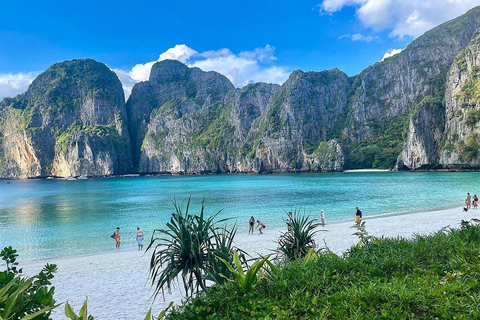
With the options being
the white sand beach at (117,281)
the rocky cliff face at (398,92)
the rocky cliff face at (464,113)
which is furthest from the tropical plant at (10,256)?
the rocky cliff face at (398,92)

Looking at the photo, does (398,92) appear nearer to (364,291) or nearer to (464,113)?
(464,113)

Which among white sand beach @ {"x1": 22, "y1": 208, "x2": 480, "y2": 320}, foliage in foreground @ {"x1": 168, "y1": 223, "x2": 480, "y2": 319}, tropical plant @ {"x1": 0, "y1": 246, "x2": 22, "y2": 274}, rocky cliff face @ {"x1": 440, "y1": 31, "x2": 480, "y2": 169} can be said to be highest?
rocky cliff face @ {"x1": 440, "y1": 31, "x2": 480, "y2": 169}

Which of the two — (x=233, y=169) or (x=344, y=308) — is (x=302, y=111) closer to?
(x=233, y=169)

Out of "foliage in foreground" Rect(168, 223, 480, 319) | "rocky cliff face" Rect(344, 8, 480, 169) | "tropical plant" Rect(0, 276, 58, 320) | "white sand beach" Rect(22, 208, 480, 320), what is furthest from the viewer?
"rocky cliff face" Rect(344, 8, 480, 169)

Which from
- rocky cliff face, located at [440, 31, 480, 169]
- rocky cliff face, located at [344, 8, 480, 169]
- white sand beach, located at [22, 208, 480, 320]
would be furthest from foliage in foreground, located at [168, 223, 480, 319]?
rocky cliff face, located at [344, 8, 480, 169]

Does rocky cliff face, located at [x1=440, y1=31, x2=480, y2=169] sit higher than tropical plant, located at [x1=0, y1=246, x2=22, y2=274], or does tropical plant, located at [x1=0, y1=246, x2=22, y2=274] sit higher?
rocky cliff face, located at [x1=440, y1=31, x2=480, y2=169]

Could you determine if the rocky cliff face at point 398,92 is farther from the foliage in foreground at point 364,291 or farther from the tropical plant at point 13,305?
the tropical plant at point 13,305

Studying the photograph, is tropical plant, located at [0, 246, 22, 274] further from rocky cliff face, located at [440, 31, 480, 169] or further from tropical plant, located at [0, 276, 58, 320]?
rocky cliff face, located at [440, 31, 480, 169]

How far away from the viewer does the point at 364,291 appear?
3953 millimetres

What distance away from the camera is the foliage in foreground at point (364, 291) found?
356 cm

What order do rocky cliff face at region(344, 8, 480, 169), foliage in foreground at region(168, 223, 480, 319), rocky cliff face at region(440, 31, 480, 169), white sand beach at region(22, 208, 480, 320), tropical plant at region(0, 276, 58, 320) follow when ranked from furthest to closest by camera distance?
rocky cliff face at region(344, 8, 480, 169) < rocky cliff face at region(440, 31, 480, 169) < white sand beach at region(22, 208, 480, 320) < foliage in foreground at region(168, 223, 480, 319) < tropical plant at region(0, 276, 58, 320)

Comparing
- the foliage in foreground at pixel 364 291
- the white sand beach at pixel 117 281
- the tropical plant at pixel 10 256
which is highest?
the tropical plant at pixel 10 256

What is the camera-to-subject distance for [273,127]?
183 metres

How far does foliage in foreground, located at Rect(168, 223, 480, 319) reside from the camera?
3.56 meters
